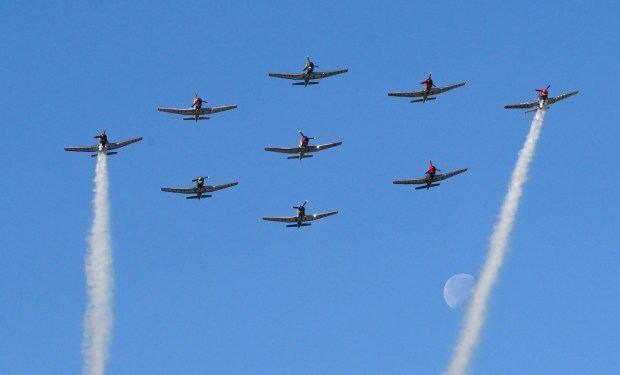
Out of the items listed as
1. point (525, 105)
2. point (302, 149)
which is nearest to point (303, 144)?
point (302, 149)

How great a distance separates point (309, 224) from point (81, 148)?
36754 millimetres

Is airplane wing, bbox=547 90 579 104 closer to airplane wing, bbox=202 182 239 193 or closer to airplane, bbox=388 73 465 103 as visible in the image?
airplane, bbox=388 73 465 103

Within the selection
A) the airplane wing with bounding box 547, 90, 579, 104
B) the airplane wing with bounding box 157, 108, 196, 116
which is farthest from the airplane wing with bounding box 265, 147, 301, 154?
the airplane wing with bounding box 547, 90, 579, 104

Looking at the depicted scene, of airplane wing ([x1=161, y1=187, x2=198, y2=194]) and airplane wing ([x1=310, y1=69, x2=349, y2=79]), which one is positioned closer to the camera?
airplane wing ([x1=161, y1=187, x2=198, y2=194])

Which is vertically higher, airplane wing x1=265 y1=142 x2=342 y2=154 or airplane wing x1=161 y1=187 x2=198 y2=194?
airplane wing x1=265 y1=142 x2=342 y2=154

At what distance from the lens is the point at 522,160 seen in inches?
4685

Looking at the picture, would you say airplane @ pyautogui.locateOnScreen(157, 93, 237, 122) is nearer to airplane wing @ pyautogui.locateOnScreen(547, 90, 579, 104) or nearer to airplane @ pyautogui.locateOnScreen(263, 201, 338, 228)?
airplane @ pyautogui.locateOnScreen(263, 201, 338, 228)

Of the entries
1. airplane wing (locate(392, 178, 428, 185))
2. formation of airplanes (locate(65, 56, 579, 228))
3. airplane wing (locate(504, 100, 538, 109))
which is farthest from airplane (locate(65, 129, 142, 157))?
airplane wing (locate(504, 100, 538, 109))

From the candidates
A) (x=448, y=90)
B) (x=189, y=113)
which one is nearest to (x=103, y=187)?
(x=189, y=113)

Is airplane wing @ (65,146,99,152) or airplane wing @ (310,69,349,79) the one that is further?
airplane wing @ (310,69,349,79)

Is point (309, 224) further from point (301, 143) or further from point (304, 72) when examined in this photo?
point (304, 72)

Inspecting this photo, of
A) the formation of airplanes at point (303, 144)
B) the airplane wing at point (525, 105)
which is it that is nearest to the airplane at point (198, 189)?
the formation of airplanes at point (303, 144)

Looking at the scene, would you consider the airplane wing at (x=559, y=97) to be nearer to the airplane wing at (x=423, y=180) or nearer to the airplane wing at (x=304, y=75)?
the airplane wing at (x=423, y=180)

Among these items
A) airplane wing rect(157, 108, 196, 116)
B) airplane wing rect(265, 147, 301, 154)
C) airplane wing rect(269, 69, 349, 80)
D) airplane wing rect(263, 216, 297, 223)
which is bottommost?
airplane wing rect(263, 216, 297, 223)
